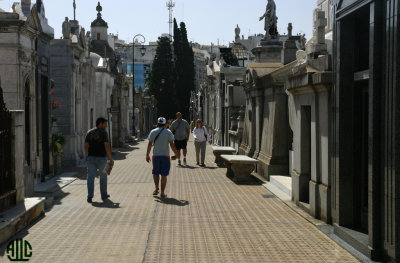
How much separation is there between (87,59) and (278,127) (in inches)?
404

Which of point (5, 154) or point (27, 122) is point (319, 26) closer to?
point (5, 154)

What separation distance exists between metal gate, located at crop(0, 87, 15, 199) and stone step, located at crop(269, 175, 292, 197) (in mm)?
5334

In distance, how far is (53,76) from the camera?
18.2 meters

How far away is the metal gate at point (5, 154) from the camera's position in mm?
8109

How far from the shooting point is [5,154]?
8.30m

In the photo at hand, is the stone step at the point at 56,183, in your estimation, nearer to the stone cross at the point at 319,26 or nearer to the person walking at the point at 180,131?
the person walking at the point at 180,131

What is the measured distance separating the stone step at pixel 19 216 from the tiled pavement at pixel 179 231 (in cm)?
14

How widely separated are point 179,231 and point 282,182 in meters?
4.92

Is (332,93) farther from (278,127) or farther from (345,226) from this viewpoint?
(278,127)

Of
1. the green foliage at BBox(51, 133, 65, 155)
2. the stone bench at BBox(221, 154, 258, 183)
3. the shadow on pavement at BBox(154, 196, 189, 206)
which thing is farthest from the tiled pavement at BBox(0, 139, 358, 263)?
the green foliage at BBox(51, 133, 65, 155)

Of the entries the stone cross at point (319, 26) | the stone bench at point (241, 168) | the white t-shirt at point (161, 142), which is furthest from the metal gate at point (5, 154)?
the stone bench at point (241, 168)

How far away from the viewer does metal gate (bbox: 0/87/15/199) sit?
811 centimetres

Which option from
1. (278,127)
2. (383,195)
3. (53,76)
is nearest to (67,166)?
(53,76)

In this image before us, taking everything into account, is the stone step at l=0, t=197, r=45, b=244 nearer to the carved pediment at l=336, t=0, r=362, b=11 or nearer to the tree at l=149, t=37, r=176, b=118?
the carved pediment at l=336, t=0, r=362, b=11
